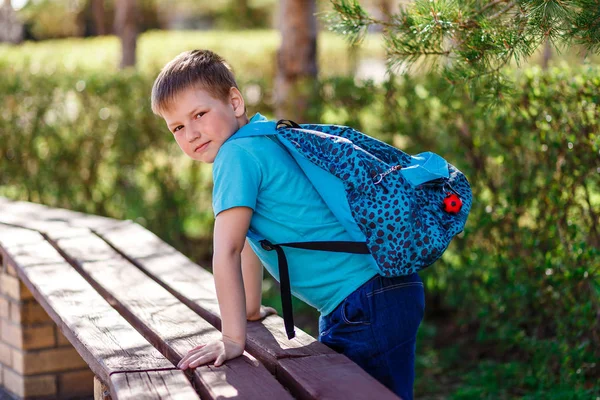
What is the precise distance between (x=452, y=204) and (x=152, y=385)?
3.16 ft

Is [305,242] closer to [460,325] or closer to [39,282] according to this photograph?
[39,282]

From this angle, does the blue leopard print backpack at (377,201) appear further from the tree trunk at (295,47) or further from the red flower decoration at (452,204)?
the tree trunk at (295,47)

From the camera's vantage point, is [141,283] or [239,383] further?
[141,283]

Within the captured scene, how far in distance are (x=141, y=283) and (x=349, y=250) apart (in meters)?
1.07

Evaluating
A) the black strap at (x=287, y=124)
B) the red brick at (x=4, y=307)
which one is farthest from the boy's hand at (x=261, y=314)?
the red brick at (x=4, y=307)

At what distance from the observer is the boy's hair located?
215 cm

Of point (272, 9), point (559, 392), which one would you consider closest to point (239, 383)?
point (559, 392)

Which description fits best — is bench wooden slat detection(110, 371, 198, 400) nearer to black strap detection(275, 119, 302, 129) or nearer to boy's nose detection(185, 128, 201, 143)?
boy's nose detection(185, 128, 201, 143)

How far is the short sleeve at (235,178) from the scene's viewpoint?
6.62 ft

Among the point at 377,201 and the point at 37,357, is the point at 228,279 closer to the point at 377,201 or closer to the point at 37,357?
the point at 377,201

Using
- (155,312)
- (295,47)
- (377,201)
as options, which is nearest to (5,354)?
(155,312)

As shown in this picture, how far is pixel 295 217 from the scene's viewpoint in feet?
6.98

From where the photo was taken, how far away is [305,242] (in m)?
2.12

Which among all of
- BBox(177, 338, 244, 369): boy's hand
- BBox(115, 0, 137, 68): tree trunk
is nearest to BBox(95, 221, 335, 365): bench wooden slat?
BBox(177, 338, 244, 369): boy's hand
